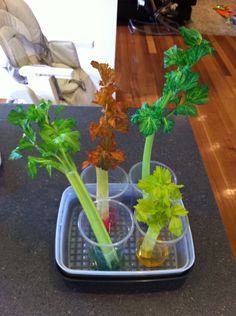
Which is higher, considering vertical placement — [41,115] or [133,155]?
[41,115]

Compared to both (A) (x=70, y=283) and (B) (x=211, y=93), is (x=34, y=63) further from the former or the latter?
(B) (x=211, y=93)

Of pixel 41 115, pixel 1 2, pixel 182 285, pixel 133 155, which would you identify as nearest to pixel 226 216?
pixel 133 155

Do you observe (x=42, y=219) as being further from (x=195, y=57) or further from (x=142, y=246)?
(x=195, y=57)

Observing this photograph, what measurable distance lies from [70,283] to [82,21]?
1.85 m

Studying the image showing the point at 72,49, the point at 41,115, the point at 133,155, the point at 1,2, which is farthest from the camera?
the point at 72,49

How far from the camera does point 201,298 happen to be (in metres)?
0.56

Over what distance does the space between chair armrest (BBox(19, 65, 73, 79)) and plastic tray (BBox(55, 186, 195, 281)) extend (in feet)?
3.14

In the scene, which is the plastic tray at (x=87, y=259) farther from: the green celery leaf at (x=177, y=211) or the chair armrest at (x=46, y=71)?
the chair armrest at (x=46, y=71)

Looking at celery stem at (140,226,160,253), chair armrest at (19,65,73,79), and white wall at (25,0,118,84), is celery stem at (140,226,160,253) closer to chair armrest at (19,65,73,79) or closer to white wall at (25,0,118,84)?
chair armrest at (19,65,73,79)

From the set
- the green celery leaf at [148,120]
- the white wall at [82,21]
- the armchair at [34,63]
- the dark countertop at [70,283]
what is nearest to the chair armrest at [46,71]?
the armchair at [34,63]

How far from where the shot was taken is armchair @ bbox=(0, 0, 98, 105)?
1.52 metres

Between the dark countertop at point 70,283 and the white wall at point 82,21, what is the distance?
1461 millimetres

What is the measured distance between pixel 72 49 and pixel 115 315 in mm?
1643

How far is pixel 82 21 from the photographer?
6.68 ft
